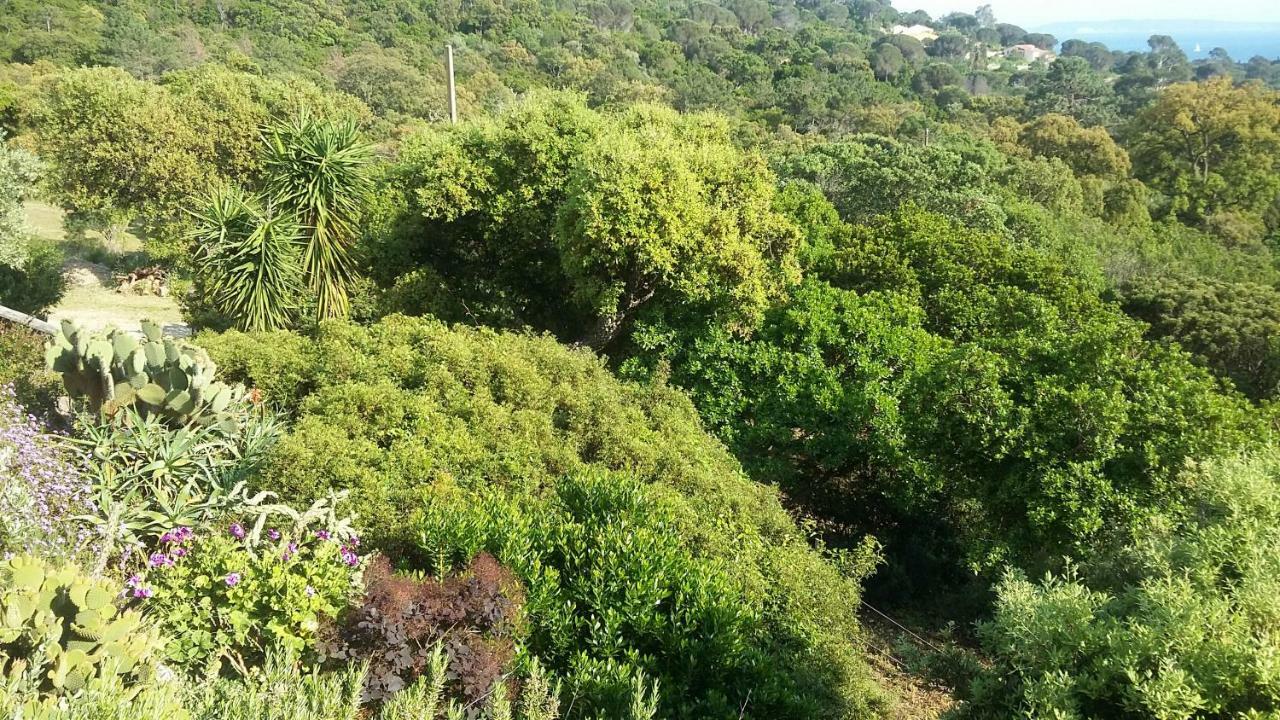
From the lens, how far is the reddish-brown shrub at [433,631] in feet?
13.6

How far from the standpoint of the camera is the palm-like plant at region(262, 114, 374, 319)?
10305mm

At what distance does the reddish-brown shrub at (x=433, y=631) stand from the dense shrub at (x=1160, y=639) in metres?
2.91

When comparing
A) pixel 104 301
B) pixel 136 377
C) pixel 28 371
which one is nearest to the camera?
pixel 136 377

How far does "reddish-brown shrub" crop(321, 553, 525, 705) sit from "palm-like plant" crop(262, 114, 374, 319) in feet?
24.1

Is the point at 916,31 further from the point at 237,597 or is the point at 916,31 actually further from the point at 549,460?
the point at 237,597

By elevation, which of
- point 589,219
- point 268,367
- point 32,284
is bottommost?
point 32,284

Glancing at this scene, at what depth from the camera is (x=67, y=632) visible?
12.5 feet

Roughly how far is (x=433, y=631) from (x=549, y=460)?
111 inches

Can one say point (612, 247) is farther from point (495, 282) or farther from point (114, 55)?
point (114, 55)

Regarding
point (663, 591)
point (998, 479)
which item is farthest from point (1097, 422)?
point (663, 591)

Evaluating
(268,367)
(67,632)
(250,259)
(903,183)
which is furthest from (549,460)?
(903,183)

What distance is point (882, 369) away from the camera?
10.2 meters

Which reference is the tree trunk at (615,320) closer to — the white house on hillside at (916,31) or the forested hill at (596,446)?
the forested hill at (596,446)

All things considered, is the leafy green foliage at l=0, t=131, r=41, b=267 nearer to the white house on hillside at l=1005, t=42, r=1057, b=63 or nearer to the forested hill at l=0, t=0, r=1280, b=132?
the forested hill at l=0, t=0, r=1280, b=132
